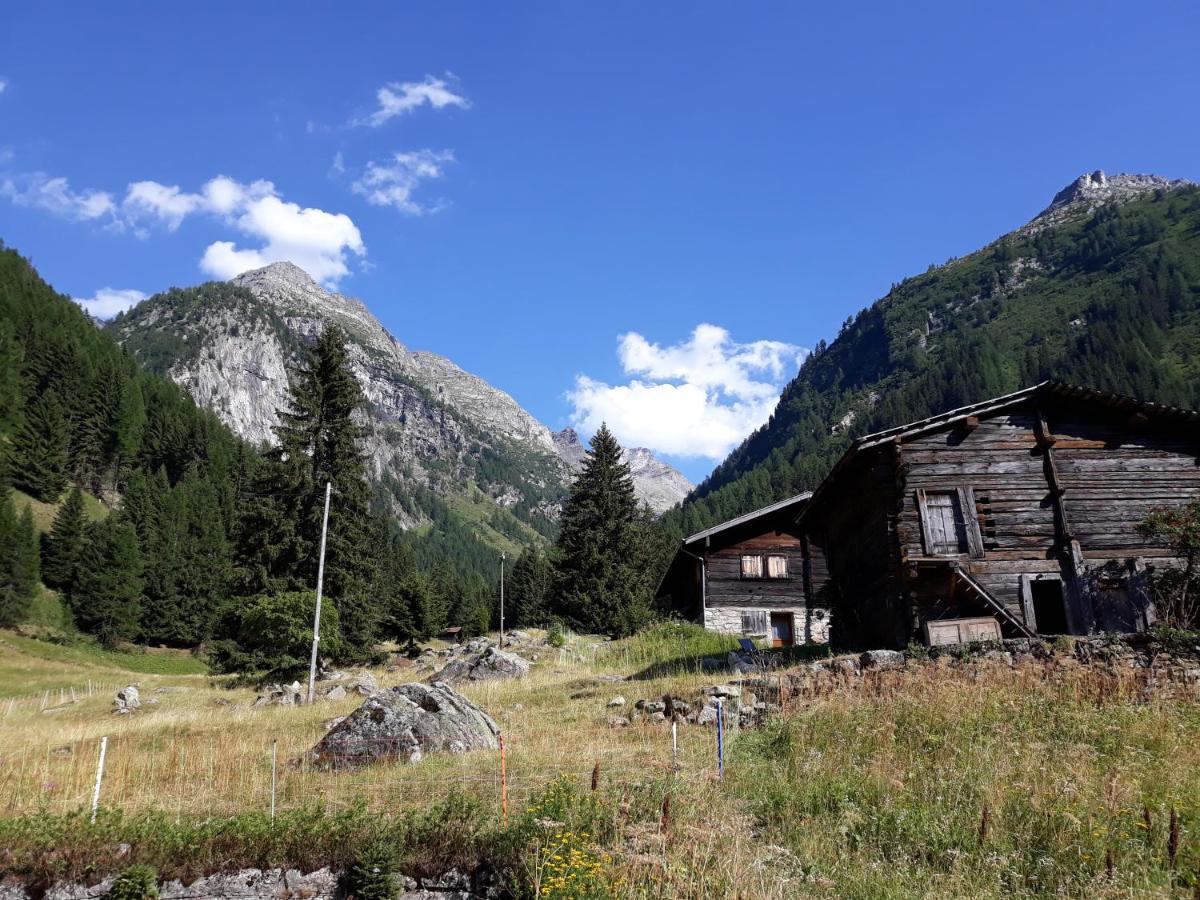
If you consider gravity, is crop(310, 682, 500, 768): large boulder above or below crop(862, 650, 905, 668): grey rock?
below

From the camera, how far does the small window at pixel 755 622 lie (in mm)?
40375

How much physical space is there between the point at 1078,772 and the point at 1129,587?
14872 mm

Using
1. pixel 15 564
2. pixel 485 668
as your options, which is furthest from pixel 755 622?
pixel 15 564

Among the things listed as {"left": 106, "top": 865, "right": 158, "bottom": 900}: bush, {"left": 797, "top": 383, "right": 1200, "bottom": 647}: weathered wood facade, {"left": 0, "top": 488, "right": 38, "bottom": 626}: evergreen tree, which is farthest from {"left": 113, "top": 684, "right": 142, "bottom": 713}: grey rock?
{"left": 0, "top": 488, "right": 38, "bottom": 626}: evergreen tree

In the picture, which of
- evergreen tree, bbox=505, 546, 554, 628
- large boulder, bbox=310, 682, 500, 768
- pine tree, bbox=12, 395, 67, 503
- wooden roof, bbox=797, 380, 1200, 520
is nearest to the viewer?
large boulder, bbox=310, 682, 500, 768

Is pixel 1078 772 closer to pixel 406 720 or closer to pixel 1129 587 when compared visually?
pixel 406 720

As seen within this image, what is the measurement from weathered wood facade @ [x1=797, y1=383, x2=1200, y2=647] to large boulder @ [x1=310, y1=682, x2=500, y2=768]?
12.2 m

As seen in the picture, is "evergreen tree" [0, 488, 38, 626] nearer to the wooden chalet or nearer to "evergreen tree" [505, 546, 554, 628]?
"evergreen tree" [505, 546, 554, 628]

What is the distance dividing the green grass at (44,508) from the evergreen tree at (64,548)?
2.23 meters

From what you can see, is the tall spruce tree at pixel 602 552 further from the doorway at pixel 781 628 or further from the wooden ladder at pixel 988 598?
the wooden ladder at pixel 988 598

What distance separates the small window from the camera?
132ft

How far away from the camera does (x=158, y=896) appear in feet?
25.7

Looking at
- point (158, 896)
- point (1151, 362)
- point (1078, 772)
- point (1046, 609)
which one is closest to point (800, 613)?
point (1046, 609)

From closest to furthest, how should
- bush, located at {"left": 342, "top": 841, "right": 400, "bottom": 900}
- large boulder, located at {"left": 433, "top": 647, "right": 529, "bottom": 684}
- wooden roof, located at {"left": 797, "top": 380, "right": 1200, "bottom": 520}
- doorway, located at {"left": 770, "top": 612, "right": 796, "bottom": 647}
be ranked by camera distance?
1. bush, located at {"left": 342, "top": 841, "right": 400, "bottom": 900}
2. wooden roof, located at {"left": 797, "top": 380, "right": 1200, "bottom": 520}
3. large boulder, located at {"left": 433, "top": 647, "right": 529, "bottom": 684}
4. doorway, located at {"left": 770, "top": 612, "right": 796, "bottom": 647}
